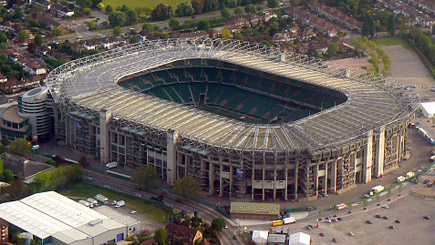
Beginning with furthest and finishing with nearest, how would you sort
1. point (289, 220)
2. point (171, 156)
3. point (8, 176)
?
point (8, 176) < point (171, 156) < point (289, 220)

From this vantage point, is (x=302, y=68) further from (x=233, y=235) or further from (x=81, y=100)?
(x=233, y=235)

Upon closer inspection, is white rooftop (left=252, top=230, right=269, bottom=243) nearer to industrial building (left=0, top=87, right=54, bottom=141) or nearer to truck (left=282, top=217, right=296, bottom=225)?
truck (left=282, top=217, right=296, bottom=225)

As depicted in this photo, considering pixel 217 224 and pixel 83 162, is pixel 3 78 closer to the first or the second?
pixel 83 162

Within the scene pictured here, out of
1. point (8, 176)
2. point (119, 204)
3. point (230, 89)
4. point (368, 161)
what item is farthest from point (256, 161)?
point (230, 89)

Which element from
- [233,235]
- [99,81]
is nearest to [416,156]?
[233,235]

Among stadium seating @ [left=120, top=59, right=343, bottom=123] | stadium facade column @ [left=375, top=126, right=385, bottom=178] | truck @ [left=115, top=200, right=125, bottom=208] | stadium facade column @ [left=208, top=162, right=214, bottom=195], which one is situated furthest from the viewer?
stadium seating @ [left=120, top=59, right=343, bottom=123]

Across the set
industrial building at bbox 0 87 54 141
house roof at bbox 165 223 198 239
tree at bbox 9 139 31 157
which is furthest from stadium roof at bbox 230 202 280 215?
industrial building at bbox 0 87 54 141
